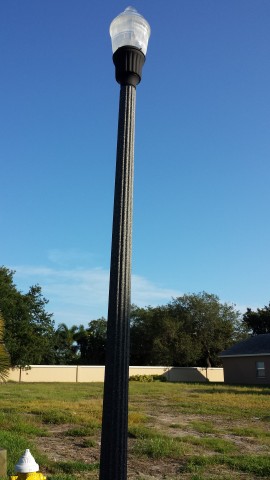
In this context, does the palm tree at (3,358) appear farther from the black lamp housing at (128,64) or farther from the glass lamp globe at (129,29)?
the glass lamp globe at (129,29)

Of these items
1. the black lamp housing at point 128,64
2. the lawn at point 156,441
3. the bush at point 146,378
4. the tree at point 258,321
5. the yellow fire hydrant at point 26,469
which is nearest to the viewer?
the yellow fire hydrant at point 26,469

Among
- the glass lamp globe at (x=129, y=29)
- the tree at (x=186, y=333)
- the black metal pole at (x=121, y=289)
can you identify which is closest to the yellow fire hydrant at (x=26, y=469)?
the black metal pole at (x=121, y=289)

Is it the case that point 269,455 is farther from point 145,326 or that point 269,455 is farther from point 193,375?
point 145,326

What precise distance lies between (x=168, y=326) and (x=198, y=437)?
127ft

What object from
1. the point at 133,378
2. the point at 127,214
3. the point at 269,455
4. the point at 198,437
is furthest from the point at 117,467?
the point at 133,378

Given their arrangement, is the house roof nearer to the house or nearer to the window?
the house

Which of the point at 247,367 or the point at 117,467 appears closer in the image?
the point at 117,467

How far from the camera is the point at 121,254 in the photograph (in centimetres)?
326

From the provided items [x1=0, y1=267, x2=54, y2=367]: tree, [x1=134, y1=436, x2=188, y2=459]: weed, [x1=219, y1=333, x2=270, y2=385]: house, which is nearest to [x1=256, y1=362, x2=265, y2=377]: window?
[x1=219, y1=333, x2=270, y2=385]: house

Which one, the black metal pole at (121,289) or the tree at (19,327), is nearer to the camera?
the black metal pole at (121,289)

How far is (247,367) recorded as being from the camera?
122 ft

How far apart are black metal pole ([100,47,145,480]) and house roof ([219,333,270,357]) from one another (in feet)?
111

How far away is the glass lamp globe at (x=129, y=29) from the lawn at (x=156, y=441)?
18.6ft

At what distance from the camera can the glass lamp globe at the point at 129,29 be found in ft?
11.6
